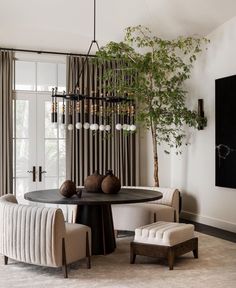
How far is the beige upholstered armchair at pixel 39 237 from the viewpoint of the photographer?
→ 4379 millimetres

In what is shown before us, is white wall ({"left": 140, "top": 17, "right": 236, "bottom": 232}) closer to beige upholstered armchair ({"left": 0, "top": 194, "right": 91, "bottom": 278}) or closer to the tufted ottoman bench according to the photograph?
the tufted ottoman bench

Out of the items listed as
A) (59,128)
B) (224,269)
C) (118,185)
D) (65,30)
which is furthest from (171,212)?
(65,30)

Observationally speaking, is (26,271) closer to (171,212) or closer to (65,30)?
(171,212)

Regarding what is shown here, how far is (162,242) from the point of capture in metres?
4.80

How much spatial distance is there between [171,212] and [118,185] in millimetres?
1147

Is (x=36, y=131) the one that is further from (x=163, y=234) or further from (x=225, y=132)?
(x=163, y=234)

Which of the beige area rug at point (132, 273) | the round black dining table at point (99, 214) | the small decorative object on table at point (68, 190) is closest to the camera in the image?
the beige area rug at point (132, 273)

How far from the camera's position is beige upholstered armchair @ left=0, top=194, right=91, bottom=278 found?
14.4 feet

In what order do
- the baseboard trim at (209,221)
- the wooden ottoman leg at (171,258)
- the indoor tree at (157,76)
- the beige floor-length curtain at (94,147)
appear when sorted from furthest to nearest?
the beige floor-length curtain at (94,147)
the indoor tree at (157,76)
the baseboard trim at (209,221)
the wooden ottoman leg at (171,258)

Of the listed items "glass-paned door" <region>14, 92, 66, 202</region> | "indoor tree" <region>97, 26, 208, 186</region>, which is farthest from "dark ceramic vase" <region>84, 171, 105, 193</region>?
"glass-paned door" <region>14, 92, 66, 202</region>

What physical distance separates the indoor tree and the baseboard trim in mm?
845

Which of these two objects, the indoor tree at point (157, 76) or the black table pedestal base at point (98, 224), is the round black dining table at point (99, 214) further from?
the indoor tree at point (157, 76)

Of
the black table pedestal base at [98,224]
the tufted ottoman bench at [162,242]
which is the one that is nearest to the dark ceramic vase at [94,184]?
the black table pedestal base at [98,224]

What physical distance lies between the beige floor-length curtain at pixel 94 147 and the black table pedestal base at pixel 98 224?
8.31ft
